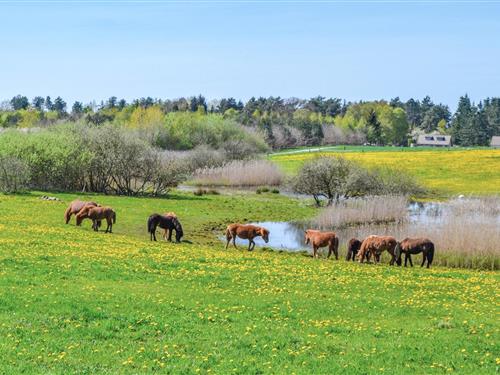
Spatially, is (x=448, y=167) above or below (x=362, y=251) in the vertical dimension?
above

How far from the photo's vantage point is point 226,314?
54.3 feet

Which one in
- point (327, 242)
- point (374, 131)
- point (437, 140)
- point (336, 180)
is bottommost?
point (327, 242)

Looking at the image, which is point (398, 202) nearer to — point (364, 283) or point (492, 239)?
point (492, 239)

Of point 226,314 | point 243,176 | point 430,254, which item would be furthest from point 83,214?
point 243,176

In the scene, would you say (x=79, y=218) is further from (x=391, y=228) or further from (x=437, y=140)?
(x=437, y=140)

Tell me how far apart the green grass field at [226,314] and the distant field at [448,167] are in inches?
1874

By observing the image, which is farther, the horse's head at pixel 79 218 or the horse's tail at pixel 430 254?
the horse's head at pixel 79 218

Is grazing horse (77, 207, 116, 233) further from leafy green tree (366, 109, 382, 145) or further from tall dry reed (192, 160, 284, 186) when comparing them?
leafy green tree (366, 109, 382, 145)

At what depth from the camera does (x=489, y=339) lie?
14.8 m

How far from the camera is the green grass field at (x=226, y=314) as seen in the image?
41.7 ft

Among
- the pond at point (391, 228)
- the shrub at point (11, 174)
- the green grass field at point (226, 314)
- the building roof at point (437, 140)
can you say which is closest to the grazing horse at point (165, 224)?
the pond at point (391, 228)

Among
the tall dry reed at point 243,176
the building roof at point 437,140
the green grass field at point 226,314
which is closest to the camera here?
the green grass field at point 226,314

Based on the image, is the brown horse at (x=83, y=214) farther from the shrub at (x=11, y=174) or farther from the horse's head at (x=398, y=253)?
the shrub at (x=11, y=174)

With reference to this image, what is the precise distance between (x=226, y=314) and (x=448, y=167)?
86222 millimetres
